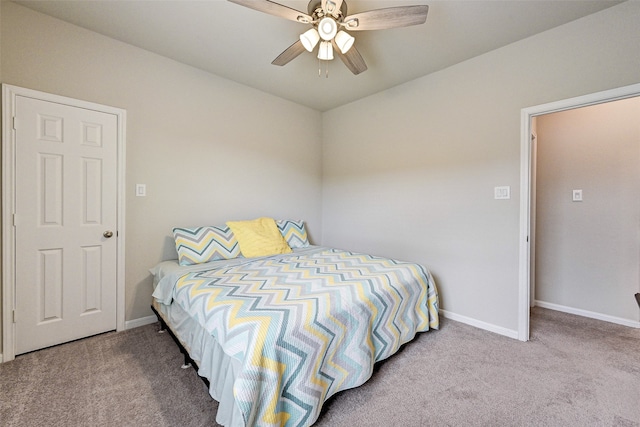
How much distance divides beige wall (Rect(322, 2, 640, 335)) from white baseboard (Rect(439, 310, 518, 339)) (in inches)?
0.8

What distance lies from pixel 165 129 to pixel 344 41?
190cm

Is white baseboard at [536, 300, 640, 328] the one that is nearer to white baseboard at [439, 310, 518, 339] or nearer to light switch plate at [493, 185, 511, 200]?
white baseboard at [439, 310, 518, 339]

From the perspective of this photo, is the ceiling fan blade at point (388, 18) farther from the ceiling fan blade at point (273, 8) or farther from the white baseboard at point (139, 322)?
the white baseboard at point (139, 322)

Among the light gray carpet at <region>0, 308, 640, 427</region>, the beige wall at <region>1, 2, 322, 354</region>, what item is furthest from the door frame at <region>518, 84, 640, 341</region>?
the beige wall at <region>1, 2, 322, 354</region>

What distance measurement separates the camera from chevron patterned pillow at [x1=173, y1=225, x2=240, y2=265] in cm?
236

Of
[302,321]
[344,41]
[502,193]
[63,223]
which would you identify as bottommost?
[302,321]

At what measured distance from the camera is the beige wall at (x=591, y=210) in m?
2.49

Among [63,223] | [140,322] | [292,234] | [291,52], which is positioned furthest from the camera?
[292,234]

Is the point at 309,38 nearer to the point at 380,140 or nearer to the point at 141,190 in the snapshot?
the point at 380,140

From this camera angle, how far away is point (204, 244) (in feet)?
8.10

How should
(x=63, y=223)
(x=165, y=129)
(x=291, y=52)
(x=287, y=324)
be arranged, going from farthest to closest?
(x=165, y=129) → (x=63, y=223) → (x=291, y=52) → (x=287, y=324)

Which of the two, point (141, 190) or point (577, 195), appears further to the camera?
point (577, 195)

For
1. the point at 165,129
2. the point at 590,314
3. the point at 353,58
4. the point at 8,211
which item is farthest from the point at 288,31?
the point at 590,314

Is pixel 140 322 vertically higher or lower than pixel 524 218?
lower
